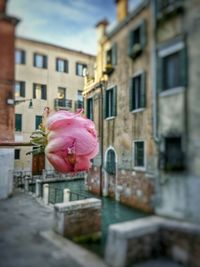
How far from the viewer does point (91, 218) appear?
825 centimetres

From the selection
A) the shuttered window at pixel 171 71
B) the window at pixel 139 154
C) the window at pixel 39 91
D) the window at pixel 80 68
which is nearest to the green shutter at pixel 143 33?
the shuttered window at pixel 171 71

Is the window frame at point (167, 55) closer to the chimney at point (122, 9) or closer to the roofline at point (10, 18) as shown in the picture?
the chimney at point (122, 9)

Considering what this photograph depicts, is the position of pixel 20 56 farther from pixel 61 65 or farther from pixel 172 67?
pixel 172 67

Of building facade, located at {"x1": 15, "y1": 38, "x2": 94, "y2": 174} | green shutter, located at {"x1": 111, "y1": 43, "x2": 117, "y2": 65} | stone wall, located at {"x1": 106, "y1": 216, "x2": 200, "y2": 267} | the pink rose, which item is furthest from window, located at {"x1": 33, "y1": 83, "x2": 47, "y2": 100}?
stone wall, located at {"x1": 106, "y1": 216, "x2": 200, "y2": 267}

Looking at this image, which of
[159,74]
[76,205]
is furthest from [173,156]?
[76,205]

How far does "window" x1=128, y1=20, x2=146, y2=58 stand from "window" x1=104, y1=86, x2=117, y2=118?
249cm

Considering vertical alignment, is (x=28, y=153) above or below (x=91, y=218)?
above

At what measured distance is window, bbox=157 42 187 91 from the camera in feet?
15.4

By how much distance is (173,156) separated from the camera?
202 inches

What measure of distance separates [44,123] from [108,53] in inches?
73.0

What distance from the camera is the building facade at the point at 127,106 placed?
5.41 metres

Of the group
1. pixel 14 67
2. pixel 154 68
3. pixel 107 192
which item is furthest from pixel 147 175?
pixel 107 192

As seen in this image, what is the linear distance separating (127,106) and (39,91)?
404 centimetres

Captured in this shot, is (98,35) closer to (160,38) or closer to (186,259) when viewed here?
(160,38)
